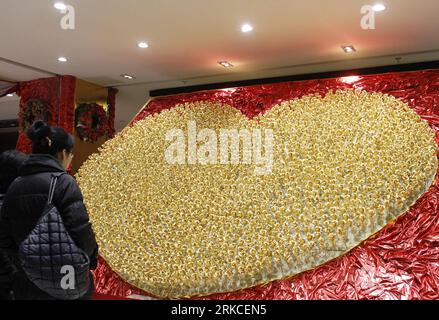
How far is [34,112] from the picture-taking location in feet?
18.1

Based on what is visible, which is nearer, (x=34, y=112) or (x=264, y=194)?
(x=264, y=194)

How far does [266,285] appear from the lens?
320 cm

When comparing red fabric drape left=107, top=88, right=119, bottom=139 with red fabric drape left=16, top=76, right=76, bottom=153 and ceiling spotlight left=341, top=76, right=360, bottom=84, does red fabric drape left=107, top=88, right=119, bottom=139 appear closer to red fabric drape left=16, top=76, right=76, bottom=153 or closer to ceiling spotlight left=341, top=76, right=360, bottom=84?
red fabric drape left=16, top=76, right=76, bottom=153

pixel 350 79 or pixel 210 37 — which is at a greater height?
pixel 210 37

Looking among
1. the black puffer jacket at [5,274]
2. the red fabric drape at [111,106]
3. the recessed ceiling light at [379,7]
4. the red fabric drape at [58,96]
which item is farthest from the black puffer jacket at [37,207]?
the red fabric drape at [111,106]

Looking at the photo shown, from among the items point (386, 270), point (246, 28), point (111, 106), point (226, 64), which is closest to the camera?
point (386, 270)

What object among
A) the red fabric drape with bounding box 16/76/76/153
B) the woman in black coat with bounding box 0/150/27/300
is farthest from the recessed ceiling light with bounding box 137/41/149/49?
the woman in black coat with bounding box 0/150/27/300

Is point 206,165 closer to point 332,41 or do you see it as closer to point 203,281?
point 203,281

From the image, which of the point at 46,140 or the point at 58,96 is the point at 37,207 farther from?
the point at 58,96

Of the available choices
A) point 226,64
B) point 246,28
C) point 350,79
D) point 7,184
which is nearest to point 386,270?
point 350,79

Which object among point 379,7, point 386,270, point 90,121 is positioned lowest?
point 386,270

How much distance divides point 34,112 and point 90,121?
26.4 inches

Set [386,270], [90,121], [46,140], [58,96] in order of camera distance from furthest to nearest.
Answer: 1. [90,121]
2. [58,96]
3. [386,270]
4. [46,140]

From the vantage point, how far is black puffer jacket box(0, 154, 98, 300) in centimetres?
173
